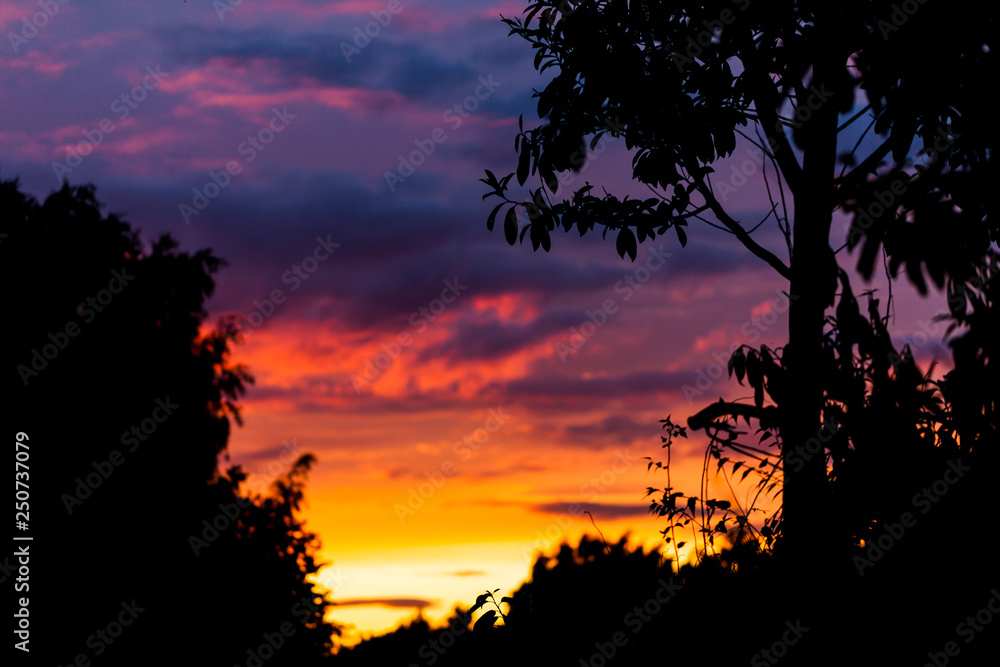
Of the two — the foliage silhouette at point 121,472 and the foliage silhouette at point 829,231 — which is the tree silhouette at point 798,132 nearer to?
the foliage silhouette at point 829,231

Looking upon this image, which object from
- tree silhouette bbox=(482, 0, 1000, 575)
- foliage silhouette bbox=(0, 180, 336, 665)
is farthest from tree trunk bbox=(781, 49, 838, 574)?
foliage silhouette bbox=(0, 180, 336, 665)

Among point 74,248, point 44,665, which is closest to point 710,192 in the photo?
point 44,665

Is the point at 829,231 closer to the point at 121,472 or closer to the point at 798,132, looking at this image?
the point at 798,132

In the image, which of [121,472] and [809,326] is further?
[121,472]

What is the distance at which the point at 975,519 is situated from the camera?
257 inches

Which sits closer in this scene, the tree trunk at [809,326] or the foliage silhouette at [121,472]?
the tree trunk at [809,326]

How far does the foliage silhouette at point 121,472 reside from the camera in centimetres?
2294

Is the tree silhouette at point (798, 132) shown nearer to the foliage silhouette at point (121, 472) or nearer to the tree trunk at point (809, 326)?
the tree trunk at point (809, 326)

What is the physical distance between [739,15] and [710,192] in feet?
5.93

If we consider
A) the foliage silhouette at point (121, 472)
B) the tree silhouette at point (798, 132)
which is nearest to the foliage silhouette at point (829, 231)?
the tree silhouette at point (798, 132)

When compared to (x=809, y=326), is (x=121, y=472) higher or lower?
higher

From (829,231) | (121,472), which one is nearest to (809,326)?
(829,231)

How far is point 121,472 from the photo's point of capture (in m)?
24.5

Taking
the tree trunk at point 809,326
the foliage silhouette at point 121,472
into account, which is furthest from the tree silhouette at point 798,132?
the foliage silhouette at point 121,472
